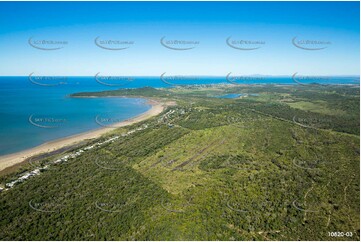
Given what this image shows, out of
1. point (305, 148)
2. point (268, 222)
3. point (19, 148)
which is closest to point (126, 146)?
point (19, 148)

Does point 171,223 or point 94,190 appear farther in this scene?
point 94,190

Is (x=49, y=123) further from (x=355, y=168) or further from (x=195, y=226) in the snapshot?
(x=355, y=168)

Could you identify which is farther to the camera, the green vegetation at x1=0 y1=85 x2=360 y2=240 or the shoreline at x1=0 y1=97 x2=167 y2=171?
the shoreline at x1=0 y1=97 x2=167 y2=171

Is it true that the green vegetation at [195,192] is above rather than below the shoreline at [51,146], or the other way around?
below

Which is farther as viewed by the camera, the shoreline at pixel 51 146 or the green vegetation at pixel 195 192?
the shoreline at pixel 51 146

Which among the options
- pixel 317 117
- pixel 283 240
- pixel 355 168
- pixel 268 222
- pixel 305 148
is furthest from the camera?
A: pixel 317 117

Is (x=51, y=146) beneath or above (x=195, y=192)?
above

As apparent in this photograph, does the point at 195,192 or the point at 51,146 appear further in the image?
the point at 51,146

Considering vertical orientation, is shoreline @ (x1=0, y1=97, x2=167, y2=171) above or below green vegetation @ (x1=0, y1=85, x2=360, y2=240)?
above
